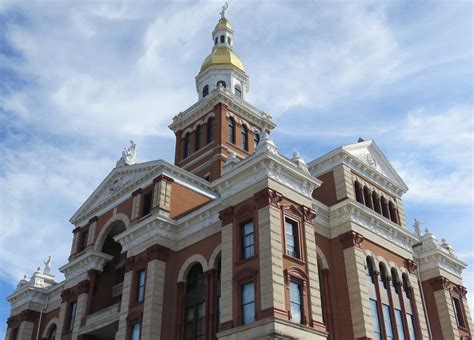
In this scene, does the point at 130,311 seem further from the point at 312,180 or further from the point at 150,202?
the point at 312,180

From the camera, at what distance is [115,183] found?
43.5 metres

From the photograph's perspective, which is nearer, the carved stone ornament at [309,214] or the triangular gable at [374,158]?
the carved stone ornament at [309,214]

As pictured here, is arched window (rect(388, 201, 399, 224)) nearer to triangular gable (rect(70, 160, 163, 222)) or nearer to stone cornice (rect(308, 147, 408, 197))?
stone cornice (rect(308, 147, 408, 197))

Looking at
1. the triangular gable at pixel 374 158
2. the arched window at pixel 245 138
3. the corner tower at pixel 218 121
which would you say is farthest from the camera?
the arched window at pixel 245 138

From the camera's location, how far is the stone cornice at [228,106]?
5116 cm

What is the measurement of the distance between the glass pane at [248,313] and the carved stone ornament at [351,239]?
29.2 ft

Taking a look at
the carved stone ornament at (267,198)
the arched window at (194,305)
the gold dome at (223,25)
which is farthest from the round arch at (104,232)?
the gold dome at (223,25)

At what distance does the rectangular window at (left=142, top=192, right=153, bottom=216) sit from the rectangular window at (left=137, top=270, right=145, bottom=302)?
463 cm

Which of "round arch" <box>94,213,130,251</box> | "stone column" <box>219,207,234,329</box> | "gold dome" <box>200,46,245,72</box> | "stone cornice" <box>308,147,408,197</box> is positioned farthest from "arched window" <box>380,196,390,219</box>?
"gold dome" <box>200,46,245,72</box>

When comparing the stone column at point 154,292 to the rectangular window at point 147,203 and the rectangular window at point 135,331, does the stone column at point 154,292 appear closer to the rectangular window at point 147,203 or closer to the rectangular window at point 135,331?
the rectangular window at point 135,331

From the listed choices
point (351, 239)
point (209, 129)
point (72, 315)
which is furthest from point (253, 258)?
point (209, 129)

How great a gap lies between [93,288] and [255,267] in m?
17.9

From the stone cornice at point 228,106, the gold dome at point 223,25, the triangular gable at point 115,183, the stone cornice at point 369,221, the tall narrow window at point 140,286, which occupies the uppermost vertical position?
the gold dome at point 223,25

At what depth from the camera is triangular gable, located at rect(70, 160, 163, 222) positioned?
1591 inches
